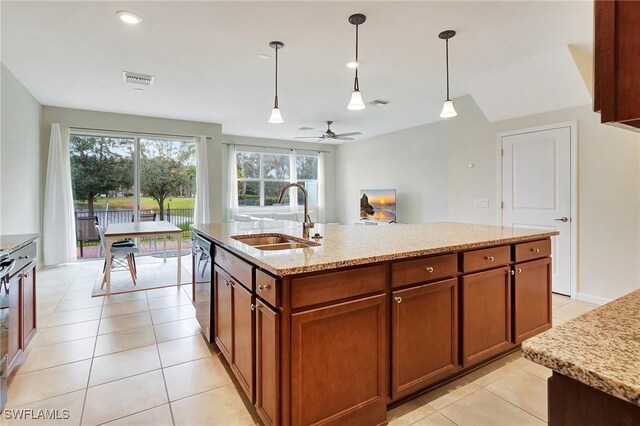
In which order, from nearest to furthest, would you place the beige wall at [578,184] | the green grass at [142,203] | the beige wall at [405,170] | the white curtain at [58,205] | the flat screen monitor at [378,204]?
the beige wall at [578,184], the white curtain at [58,205], the green grass at [142,203], the beige wall at [405,170], the flat screen monitor at [378,204]

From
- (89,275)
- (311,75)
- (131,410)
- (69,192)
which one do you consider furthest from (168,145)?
(131,410)

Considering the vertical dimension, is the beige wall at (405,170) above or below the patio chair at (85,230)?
above

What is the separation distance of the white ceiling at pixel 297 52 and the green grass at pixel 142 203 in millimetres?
1679

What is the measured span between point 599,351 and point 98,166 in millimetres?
6990

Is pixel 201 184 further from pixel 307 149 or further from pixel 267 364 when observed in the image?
pixel 267 364

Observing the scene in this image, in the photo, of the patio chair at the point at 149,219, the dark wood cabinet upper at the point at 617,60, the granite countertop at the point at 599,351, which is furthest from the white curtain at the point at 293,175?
the dark wood cabinet upper at the point at 617,60

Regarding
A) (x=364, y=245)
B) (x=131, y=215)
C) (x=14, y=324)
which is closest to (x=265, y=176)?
(x=131, y=215)

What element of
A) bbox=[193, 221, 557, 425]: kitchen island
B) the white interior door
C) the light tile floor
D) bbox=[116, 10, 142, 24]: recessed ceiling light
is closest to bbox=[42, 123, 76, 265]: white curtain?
the light tile floor

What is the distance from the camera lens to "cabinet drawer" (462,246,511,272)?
2.02 metres

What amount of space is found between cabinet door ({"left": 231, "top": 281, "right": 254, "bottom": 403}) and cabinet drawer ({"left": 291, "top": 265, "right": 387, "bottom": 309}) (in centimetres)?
38

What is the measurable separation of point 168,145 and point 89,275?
2778mm

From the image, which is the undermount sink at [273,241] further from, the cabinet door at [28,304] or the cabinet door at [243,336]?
the cabinet door at [28,304]

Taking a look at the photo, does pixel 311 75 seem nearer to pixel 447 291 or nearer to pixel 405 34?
pixel 405 34

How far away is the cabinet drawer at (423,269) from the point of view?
1724mm
